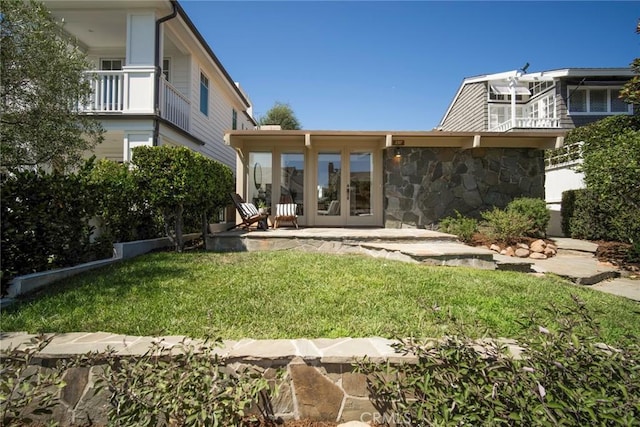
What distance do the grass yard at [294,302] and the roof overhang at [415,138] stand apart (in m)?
4.45

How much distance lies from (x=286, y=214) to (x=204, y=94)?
20.7ft

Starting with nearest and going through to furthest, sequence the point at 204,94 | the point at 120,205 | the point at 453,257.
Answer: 1. the point at 120,205
2. the point at 453,257
3. the point at 204,94

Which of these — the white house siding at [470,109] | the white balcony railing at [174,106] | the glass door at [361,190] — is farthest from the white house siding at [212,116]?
the white house siding at [470,109]

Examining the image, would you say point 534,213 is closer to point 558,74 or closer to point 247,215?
point 247,215

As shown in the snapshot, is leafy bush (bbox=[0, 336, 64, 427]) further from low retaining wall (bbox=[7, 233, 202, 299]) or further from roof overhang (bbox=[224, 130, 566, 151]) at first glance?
roof overhang (bbox=[224, 130, 566, 151])

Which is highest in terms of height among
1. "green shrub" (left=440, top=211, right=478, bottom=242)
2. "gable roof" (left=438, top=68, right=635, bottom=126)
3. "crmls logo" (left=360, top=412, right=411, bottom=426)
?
"gable roof" (left=438, top=68, right=635, bottom=126)

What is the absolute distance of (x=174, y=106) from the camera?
29.1 ft

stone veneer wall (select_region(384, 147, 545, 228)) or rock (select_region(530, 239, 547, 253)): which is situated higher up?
stone veneer wall (select_region(384, 147, 545, 228))

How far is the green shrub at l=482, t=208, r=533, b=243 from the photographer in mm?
6867

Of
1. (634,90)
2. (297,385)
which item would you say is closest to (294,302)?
(297,385)

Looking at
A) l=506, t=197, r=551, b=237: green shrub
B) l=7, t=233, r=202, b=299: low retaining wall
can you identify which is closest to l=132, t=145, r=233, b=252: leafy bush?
l=7, t=233, r=202, b=299: low retaining wall

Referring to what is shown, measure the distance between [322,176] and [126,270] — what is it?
19.4 feet

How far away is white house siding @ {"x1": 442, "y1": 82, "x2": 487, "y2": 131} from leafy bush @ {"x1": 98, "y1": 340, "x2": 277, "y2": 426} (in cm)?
1959

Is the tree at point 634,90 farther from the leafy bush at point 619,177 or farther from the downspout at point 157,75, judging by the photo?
the downspout at point 157,75
